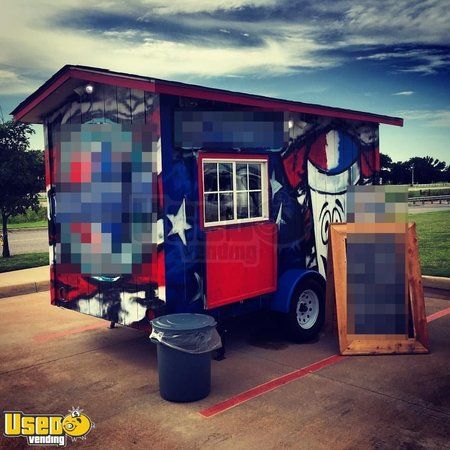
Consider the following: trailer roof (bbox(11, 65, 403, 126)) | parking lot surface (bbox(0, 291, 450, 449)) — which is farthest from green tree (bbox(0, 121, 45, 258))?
parking lot surface (bbox(0, 291, 450, 449))

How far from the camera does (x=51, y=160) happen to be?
276 inches

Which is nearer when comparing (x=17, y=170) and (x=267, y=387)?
(x=267, y=387)

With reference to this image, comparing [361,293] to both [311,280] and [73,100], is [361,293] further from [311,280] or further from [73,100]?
[73,100]

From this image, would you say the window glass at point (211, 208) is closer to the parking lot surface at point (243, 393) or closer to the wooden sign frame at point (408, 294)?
the wooden sign frame at point (408, 294)

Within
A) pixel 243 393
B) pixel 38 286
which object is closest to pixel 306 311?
pixel 243 393

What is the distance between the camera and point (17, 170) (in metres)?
12.8

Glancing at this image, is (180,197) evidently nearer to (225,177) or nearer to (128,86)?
(225,177)

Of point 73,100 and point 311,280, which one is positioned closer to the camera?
point 73,100

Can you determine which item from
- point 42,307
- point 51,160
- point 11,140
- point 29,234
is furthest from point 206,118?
point 29,234

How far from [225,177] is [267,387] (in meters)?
2.67

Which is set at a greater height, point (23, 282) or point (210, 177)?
point (210, 177)

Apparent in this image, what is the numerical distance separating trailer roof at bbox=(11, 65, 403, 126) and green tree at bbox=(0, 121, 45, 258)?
18.7 ft

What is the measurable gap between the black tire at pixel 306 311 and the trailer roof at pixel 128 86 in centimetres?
263

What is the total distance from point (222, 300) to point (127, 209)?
169cm
